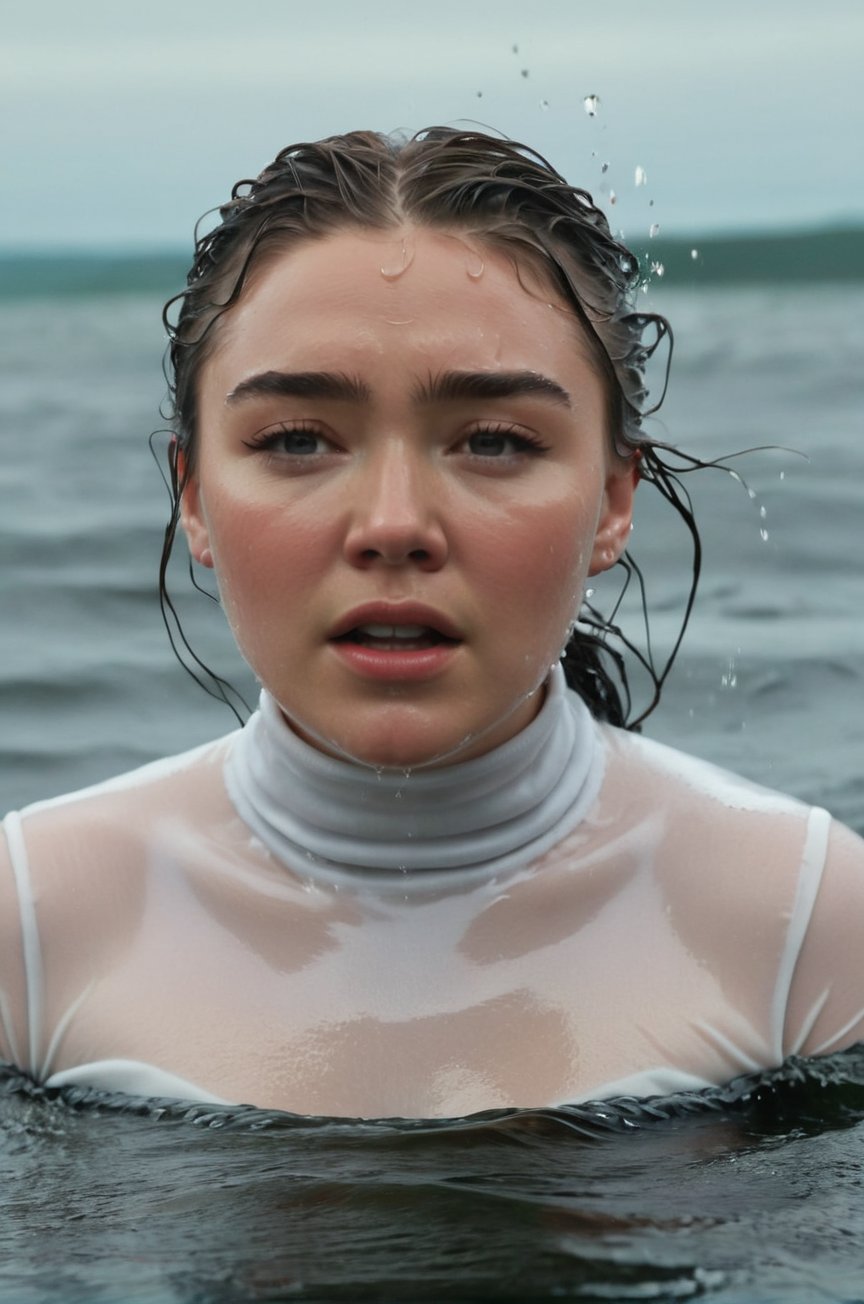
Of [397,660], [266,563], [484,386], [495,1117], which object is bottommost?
[495,1117]

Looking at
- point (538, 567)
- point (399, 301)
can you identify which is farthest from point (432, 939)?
point (399, 301)

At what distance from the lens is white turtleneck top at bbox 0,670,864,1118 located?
3.16 metres

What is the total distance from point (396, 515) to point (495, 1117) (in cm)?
87

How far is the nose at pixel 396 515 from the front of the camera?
112 inches

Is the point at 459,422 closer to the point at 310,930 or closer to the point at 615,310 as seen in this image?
the point at 615,310

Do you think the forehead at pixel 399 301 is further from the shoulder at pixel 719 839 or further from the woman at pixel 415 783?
the shoulder at pixel 719 839

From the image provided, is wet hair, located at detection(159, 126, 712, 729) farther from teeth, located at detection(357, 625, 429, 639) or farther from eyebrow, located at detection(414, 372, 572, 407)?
teeth, located at detection(357, 625, 429, 639)

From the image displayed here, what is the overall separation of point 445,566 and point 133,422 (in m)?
8.52

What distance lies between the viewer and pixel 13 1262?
8.68 ft

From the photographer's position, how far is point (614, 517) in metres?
3.29

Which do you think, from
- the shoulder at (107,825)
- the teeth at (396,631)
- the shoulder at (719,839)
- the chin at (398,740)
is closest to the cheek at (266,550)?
the teeth at (396,631)

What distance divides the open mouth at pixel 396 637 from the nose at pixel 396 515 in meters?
0.09

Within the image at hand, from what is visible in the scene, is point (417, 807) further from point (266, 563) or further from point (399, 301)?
point (399, 301)

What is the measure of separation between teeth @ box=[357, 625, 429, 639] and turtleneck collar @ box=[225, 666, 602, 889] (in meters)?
0.32
